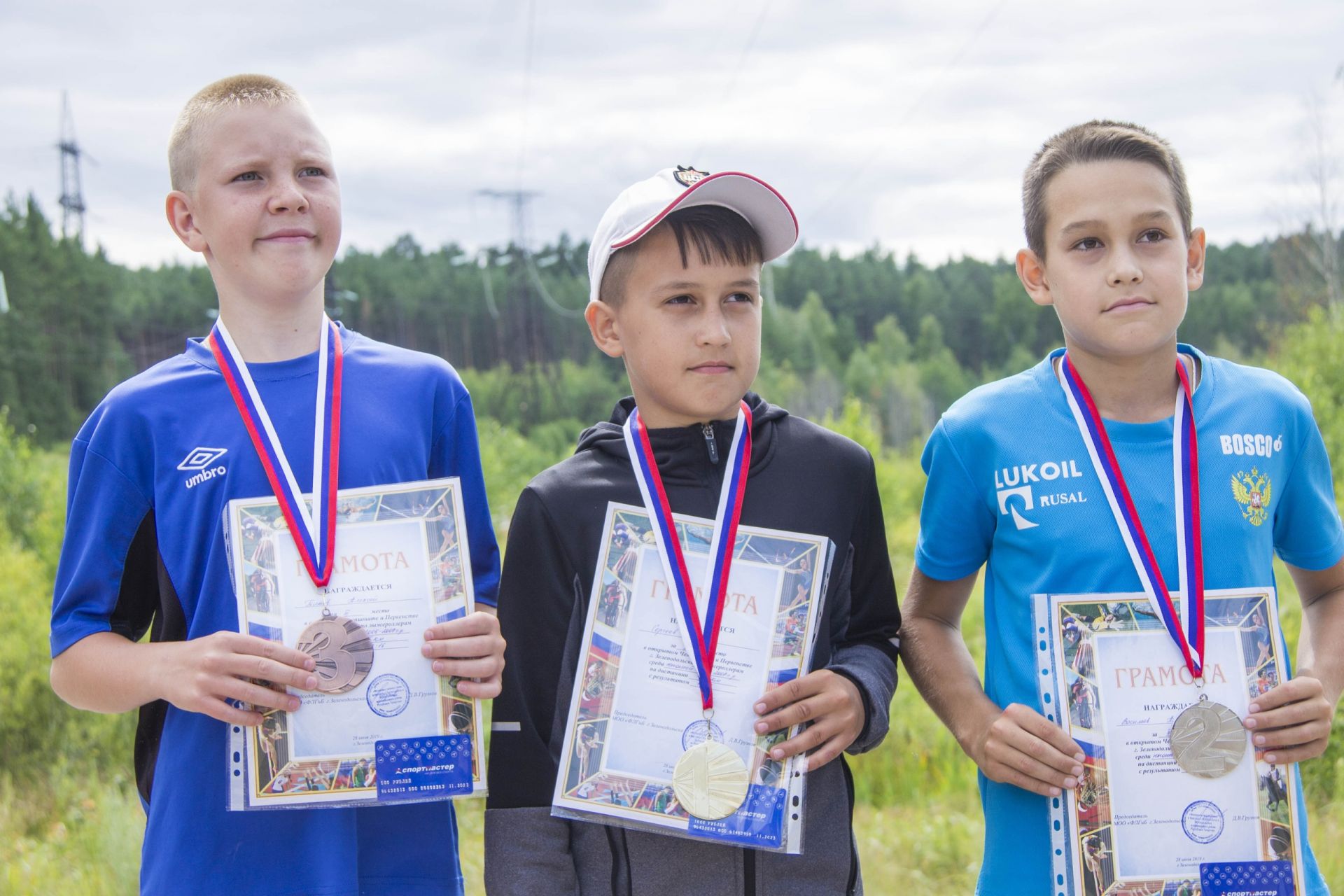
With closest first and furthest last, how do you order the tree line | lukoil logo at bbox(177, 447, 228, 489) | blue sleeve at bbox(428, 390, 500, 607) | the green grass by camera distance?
lukoil logo at bbox(177, 447, 228, 489), blue sleeve at bbox(428, 390, 500, 607), the green grass, the tree line

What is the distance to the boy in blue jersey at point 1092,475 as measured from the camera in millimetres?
2301

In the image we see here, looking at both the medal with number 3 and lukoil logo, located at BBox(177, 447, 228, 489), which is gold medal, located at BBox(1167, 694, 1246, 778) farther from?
lukoil logo, located at BBox(177, 447, 228, 489)

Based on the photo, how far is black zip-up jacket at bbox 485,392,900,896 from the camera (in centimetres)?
217

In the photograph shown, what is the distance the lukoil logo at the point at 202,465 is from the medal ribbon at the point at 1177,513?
180 centimetres

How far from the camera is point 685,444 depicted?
2.35 meters

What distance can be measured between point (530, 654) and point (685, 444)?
0.54 m

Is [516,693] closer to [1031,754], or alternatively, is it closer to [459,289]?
[1031,754]

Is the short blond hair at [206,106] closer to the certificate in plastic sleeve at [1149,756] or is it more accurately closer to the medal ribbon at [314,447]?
the medal ribbon at [314,447]

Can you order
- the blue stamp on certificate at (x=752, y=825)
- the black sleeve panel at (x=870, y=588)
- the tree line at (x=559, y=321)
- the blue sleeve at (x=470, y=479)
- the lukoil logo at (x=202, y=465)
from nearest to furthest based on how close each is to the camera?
the blue stamp on certificate at (x=752, y=825) → the lukoil logo at (x=202, y=465) → the black sleeve panel at (x=870, y=588) → the blue sleeve at (x=470, y=479) → the tree line at (x=559, y=321)

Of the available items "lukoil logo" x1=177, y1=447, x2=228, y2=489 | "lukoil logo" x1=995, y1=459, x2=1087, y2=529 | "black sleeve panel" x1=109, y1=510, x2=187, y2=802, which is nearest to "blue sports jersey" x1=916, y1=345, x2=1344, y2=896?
"lukoil logo" x1=995, y1=459, x2=1087, y2=529

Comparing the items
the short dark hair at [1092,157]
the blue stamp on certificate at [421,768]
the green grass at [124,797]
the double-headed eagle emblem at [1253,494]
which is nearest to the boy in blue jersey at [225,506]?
the blue stamp on certificate at [421,768]

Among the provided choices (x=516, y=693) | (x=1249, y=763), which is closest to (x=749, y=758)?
(x=516, y=693)

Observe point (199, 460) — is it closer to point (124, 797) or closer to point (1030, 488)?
point (1030, 488)

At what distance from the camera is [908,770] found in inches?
313
